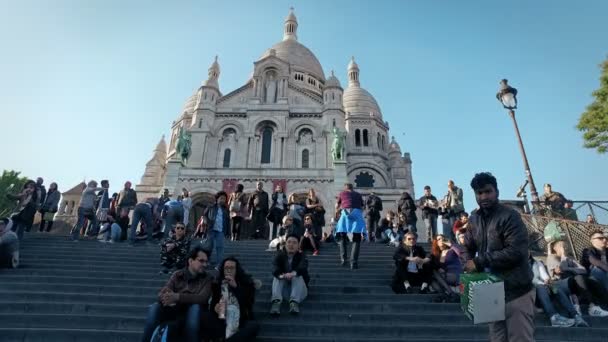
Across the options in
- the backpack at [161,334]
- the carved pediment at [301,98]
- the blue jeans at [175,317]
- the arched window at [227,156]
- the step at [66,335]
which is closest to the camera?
the backpack at [161,334]

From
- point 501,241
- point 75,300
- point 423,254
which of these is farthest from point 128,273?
point 501,241

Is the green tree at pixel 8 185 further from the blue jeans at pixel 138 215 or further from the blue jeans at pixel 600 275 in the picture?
the blue jeans at pixel 600 275

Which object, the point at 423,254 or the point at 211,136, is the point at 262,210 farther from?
the point at 211,136

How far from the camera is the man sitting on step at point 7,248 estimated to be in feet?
23.3

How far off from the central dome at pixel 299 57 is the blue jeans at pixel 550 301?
38036 millimetres

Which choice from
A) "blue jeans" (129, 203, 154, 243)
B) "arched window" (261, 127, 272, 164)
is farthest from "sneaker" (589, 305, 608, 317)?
"arched window" (261, 127, 272, 164)

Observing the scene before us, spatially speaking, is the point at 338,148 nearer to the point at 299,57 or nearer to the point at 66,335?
the point at 66,335

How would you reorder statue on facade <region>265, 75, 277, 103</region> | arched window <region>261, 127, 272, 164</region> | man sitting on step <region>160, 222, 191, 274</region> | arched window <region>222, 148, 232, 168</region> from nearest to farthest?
man sitting on step <region>160, 222, 191, 274</region>
arched window <region>222, 148, 232, 168</region>
arched window <region>261, 127, 272, 164</region>
statue on facade <region>265, 75, 277, 103</region>

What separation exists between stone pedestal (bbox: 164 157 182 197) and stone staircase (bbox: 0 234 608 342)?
13834 millimetres

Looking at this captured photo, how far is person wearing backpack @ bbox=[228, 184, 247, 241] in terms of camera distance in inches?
427

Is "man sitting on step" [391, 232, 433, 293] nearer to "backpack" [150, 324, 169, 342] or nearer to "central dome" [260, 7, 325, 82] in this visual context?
"backpack" [150, 324, 169, 342]

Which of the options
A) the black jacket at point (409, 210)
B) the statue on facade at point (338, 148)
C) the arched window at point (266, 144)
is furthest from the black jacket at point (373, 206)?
the arched window at point (266, 144)

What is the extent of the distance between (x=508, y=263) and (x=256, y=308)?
12.7 feet

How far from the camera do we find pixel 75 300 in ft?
19.4
